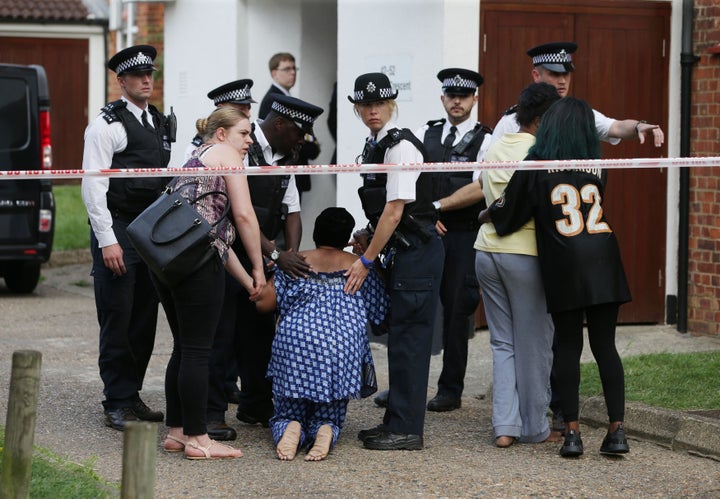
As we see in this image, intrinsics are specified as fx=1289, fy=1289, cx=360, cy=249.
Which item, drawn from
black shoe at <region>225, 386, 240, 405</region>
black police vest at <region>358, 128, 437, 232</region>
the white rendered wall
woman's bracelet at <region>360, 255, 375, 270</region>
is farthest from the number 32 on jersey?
the white rendered wall

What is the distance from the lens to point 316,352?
6.32 meters

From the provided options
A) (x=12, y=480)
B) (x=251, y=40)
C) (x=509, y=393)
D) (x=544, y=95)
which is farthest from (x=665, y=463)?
(x=251, y=40)

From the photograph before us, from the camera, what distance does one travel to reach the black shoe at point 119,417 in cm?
686

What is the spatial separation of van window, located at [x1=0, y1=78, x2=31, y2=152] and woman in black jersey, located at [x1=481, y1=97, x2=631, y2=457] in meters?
7.13

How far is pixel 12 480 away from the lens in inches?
182

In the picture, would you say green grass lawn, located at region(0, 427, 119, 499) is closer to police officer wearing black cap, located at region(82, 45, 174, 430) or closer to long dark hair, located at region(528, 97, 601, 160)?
police officer wearing black cap, located at region(82, 45, 174, 430)

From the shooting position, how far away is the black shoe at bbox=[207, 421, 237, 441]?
6.62 metres

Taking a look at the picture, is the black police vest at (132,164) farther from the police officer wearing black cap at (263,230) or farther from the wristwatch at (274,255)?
the wristwatch at (274,255)

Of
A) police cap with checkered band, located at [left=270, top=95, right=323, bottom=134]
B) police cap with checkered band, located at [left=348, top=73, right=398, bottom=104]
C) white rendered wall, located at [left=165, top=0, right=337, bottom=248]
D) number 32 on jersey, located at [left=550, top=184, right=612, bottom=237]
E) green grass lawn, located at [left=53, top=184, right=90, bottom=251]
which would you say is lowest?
green grass lawn, located at [left=53, top=184, right=90, bottom=251]

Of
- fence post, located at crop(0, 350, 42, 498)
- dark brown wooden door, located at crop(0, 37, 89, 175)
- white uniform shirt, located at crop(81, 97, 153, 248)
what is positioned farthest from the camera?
dark brown wooden door, located at crop(0, 37, 89, 175)

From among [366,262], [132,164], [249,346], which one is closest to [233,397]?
[249,346]

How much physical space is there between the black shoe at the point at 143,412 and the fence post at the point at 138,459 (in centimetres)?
315

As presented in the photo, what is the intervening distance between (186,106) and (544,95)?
6.33 m

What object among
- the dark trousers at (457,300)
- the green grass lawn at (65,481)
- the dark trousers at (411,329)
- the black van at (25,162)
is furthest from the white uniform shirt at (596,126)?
the black van at (25,162)
